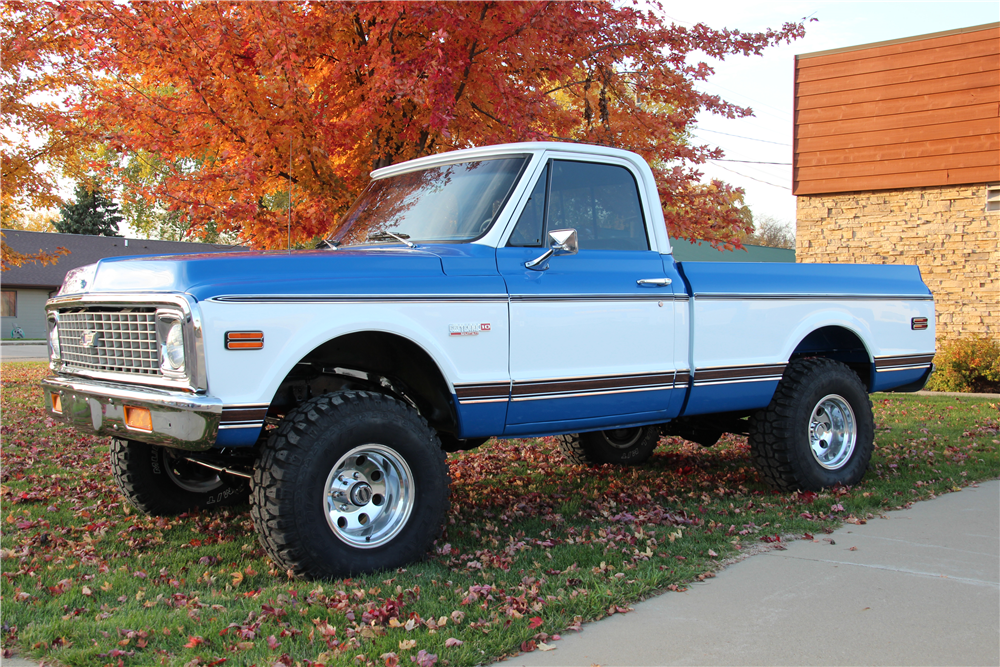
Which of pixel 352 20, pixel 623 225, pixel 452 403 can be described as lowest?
pixel 452 403

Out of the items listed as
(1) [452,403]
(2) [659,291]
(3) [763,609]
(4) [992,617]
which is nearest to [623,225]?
(2) [659,291]

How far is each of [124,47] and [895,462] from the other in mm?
7656

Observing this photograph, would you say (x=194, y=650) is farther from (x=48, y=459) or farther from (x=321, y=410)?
(x=48, y=459)

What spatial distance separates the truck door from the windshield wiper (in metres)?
0.59

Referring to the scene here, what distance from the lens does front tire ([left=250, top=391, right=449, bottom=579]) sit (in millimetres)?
4066

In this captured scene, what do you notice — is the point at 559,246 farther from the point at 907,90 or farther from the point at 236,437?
the point at 907,90

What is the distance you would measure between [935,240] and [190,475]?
14217 mm

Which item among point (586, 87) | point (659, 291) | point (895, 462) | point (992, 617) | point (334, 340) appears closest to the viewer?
point (992, 617)

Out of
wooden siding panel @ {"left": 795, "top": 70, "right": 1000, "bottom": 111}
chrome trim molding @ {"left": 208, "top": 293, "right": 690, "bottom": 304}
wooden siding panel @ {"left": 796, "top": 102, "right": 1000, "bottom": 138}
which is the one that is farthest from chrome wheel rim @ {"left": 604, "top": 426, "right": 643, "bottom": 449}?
wooden siding panel @ {"left": 795, "top": 70, "right": 1000, "bottom": 111}

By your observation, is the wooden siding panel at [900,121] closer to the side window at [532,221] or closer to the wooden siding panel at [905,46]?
the wooden siding panel at [905,46]

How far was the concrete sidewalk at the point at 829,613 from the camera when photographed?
333 centimetres

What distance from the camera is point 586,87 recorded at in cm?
875

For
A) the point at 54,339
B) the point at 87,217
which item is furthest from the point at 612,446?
the point at 87,217

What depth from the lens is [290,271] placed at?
4.13 m
